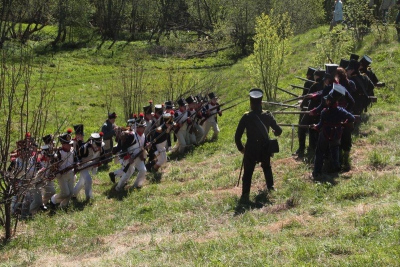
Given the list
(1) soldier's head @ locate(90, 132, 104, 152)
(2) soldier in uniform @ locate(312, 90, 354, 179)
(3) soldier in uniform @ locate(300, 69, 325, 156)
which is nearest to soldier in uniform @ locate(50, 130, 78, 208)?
(1) soldier's head @ locate(90, 132, 104, 152)

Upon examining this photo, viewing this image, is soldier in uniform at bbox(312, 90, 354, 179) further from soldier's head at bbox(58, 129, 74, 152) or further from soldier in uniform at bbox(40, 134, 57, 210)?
soldier's head at bbox(58, 129, 74, 152)

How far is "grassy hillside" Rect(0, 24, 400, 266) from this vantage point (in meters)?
7.00

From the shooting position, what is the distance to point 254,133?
997cm

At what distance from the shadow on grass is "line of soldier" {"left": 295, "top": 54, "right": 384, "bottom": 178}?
1226mm

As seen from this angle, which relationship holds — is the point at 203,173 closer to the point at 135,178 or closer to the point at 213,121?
the point at 135,178

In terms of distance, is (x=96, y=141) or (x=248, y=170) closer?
(x=248, y=170)

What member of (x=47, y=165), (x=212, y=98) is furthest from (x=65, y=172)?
(x=212, y=98)

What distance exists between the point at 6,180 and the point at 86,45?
1462 inches

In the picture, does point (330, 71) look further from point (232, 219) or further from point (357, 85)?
point (232, 219)

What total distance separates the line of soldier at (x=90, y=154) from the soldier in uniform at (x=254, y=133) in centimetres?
363

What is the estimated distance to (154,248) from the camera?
8.12 metres

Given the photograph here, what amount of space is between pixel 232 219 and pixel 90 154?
5202 millimetres

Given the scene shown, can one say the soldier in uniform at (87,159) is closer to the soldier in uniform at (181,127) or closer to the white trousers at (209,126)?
the soldier in uniform at (181,127)

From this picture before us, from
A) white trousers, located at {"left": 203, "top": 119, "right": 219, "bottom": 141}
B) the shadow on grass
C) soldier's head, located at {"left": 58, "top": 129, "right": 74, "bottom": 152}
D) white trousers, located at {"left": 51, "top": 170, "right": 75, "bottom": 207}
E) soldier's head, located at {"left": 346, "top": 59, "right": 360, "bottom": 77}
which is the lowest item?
white trousers, located at {"left": 51, "top": 170, "right": 75, "bottom": 207}
